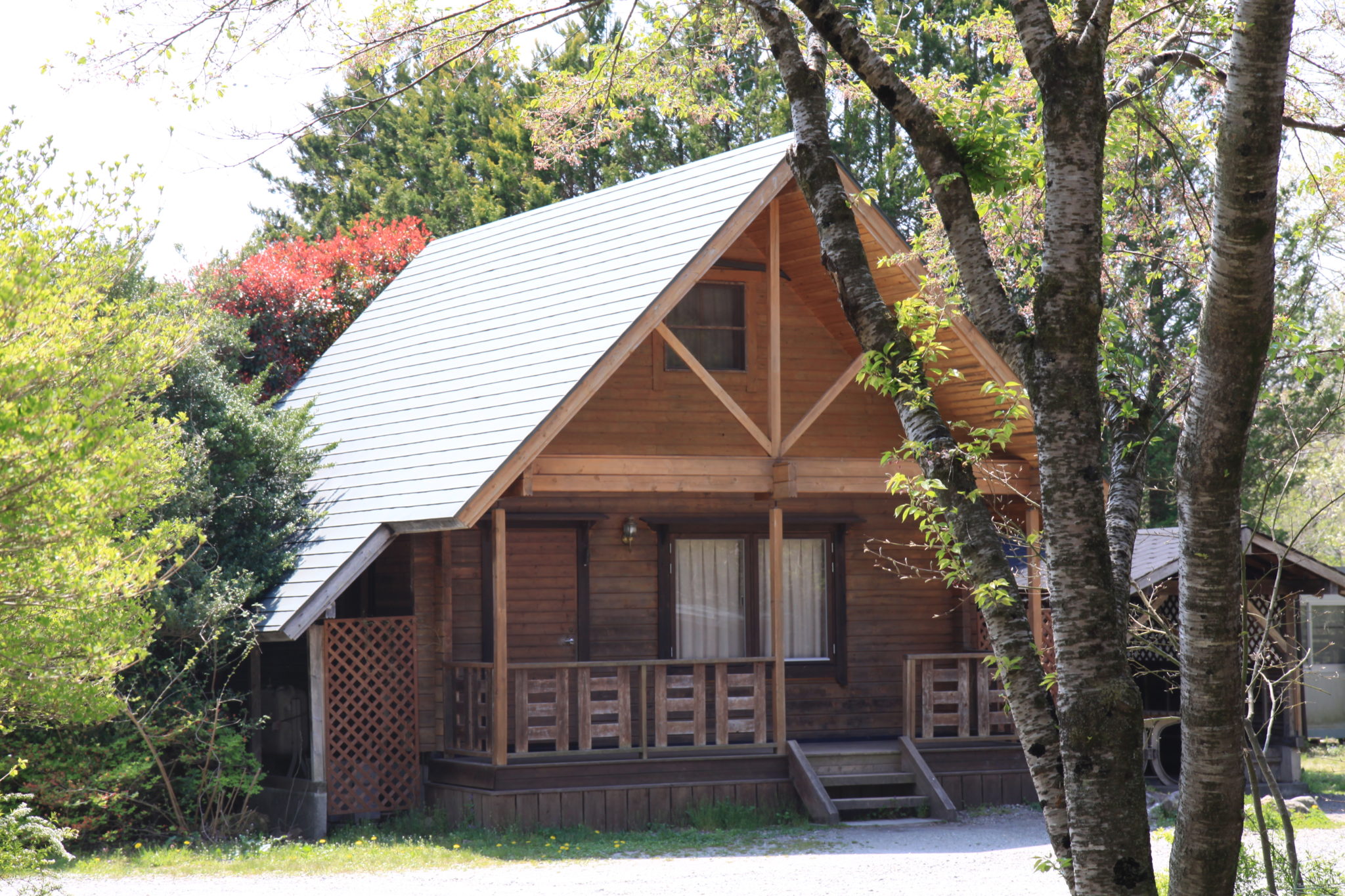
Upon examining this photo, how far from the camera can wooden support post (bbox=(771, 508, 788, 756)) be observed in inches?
548

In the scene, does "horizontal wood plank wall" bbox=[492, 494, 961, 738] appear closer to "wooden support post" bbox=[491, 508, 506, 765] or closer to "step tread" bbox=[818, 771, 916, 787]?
"step tread" bbox=[818, 771, 916, 787]

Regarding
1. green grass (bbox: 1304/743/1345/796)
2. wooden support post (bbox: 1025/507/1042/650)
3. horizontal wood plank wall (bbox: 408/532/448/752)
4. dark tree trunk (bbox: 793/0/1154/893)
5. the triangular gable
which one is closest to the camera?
dark tree trunk (bbox: 793/0/1154/893)

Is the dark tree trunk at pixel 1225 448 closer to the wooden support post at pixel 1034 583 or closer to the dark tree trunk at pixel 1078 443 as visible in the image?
the dark tree trunk at pixel 1078 443

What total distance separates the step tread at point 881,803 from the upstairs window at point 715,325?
4.74 meters

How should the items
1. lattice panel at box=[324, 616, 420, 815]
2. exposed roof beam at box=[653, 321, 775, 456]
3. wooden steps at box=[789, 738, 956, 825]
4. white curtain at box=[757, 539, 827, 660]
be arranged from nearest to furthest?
exposed roof beam at box=[653, 321, 775, 456] < lattice panel at box=[324, 616, 420, 815] < wooden steps at box=[789, 738, 956, 825] < white curtain at box=[757, 539, 827, 660]

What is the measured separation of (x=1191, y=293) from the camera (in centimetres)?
2238

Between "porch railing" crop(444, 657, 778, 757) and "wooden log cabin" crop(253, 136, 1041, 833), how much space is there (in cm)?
4

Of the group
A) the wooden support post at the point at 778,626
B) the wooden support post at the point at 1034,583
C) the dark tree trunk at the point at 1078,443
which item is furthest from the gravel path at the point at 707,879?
the dark tree trunk at the point at 1078,443

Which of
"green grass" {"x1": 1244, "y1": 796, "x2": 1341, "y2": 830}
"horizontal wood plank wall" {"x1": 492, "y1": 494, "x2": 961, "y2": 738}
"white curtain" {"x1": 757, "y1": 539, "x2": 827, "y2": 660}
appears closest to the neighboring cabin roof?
"horizontal wood plank wall" {"x1": 492, "y1": 494, "x2": 961, "y2": 738}

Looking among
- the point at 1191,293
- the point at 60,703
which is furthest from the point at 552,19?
the point at 1191,293

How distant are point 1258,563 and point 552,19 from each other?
44.0 feet

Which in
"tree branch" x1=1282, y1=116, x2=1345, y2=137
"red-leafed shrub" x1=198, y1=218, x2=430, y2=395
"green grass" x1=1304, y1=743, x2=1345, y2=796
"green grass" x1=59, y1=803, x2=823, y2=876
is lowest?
"green grass" x1=1304, y1=743, x2=1345, y2=796

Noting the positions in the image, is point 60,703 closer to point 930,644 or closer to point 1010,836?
point 1010,836

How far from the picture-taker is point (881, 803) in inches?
545
